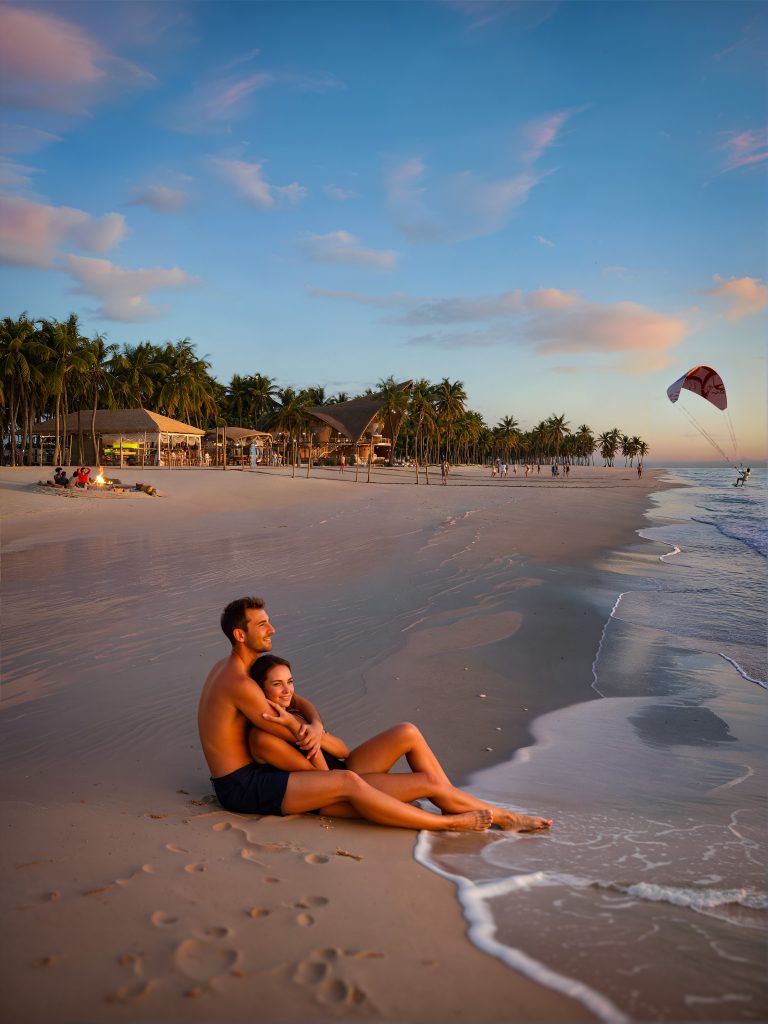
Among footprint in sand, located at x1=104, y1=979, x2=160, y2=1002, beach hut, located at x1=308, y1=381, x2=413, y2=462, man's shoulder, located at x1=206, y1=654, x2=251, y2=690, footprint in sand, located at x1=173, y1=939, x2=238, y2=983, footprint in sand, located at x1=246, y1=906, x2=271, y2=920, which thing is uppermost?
beach hut, located at x1=308, y1=381, x2=413, y2=462

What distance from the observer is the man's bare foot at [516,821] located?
357cm

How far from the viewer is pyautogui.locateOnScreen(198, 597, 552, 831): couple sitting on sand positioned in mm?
3494

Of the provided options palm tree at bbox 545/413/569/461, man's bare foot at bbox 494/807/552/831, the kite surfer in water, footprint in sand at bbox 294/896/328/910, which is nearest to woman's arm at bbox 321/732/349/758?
man's bare foot at bbox 494/807/552/831

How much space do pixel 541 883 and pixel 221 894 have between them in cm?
135

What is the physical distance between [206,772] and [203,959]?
6.79ft

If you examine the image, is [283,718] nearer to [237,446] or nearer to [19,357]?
[19,357]

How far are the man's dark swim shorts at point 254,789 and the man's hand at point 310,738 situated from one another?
15cm

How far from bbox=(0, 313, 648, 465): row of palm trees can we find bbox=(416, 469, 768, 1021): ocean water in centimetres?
4195

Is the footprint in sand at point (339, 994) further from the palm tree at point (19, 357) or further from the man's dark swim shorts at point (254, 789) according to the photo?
the palm tree at point (19, 357)

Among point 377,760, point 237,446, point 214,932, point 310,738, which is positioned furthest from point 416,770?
point 237,446

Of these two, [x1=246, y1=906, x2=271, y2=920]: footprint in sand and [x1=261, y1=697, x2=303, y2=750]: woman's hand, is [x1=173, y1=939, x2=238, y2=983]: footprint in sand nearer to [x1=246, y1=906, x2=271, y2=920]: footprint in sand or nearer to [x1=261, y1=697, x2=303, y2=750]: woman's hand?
[x1=246, y1=906, x2=271, y2=920]: footprint in sand

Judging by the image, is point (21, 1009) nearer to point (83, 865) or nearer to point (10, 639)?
point (83, 865)

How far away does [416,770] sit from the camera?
12.2ft

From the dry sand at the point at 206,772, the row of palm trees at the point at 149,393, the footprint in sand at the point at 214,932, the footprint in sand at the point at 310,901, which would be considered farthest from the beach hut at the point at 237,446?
the footprint in sand at the point at 214,932
